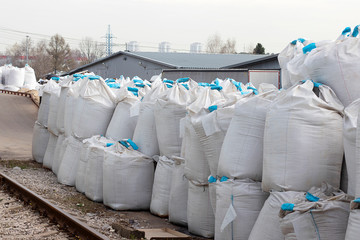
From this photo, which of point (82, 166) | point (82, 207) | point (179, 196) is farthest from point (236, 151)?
point (82, 166)

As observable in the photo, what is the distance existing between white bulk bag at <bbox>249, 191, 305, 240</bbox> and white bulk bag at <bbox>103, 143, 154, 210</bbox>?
233cm

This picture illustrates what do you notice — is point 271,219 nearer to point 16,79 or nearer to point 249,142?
point 249,142

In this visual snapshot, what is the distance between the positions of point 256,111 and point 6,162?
6.87 metres

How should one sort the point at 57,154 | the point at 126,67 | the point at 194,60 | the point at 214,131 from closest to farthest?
the point at 214,131
the point at 57,154
the point at 194,60
the point at 126,67

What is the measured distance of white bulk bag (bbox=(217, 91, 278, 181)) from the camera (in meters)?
4.19

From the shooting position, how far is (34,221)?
18.3ft

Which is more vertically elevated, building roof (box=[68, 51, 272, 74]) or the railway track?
building roof (box=[68, 51, 272, 74])

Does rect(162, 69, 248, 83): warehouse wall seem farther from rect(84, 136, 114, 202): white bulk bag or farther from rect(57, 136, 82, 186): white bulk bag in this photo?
rect(84, 136, 114, 202): white bulk bag

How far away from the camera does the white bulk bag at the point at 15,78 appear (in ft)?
75.6

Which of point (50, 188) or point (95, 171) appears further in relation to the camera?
point (50, 188)

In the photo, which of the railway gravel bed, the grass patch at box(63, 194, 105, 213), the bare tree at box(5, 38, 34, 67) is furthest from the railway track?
the bare tree at box(5, 38, 34, 67)

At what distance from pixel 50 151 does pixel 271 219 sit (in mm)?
5815

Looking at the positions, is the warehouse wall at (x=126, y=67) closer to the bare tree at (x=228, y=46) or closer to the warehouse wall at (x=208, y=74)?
the warehouse wall at (x=208, y=74)

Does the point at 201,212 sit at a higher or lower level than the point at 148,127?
lower
